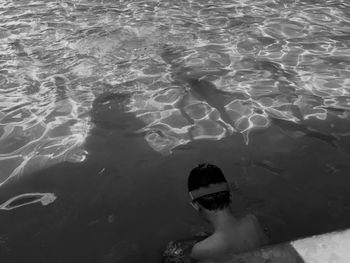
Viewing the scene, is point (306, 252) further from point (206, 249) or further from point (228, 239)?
point (206, 249)

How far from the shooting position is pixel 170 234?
3389 mm

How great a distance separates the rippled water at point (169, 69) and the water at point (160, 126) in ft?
0.08

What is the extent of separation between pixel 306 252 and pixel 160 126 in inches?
104

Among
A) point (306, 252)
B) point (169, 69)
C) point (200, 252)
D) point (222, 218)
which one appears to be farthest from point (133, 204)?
point (169, 69)

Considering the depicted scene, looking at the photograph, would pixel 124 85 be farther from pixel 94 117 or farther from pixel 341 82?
pixel 341 82

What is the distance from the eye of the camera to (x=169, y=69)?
5.89 meters

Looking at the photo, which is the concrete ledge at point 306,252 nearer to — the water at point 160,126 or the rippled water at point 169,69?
the water at point 160,126

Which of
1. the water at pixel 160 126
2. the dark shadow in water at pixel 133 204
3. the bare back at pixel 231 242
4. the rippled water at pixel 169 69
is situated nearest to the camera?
the bare back at pixel 231 242

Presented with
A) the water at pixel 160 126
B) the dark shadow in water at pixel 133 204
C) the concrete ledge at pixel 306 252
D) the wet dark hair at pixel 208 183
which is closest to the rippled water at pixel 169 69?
the water at pixel 160 126

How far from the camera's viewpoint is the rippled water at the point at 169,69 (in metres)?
4.67

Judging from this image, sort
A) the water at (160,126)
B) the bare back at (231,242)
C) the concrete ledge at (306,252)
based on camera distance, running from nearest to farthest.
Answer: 1. the concrete ledge at (306,252)
2. the bare back at (231,242)
3. the water at (160,126)

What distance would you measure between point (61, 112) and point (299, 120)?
293 cm

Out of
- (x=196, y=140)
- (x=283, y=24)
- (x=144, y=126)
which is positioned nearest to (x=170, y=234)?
(x=196, y=140)

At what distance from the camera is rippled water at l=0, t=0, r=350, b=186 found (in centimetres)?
467
